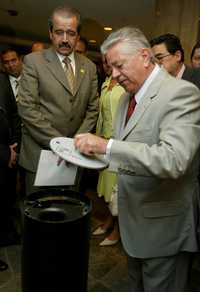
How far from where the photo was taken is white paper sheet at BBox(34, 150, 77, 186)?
152 cm

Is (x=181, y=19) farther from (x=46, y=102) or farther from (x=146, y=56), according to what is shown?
(x=146, y=56)

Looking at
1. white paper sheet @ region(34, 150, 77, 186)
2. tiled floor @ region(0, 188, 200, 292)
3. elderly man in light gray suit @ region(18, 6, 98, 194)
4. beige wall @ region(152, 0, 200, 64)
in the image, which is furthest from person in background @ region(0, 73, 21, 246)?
beige wall @ region(152, 0, 200, 64)

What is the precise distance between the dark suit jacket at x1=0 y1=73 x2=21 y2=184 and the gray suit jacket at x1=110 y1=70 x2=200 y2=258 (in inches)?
42.7

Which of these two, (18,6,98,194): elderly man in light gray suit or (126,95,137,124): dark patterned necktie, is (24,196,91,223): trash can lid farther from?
(18,6,98,194): elderly man in light gray suit

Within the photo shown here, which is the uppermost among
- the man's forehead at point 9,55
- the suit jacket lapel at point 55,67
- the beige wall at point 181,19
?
the beige wall at point 181,19

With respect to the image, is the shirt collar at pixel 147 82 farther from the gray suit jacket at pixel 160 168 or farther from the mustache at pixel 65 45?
the mustache at pixel 65 45

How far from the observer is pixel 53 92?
206 centimetres

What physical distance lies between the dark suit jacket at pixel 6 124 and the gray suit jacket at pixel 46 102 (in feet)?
0.65

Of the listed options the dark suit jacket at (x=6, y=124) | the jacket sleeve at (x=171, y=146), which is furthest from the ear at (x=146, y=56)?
the dark suit jacket at (x=6, y=124)

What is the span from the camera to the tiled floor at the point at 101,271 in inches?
87.7

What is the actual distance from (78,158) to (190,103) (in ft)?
1.47

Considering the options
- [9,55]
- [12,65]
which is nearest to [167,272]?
[12,65]

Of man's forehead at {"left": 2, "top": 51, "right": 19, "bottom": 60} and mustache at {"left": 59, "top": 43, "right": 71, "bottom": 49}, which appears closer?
mustache at {"left": 59, "top": 43, "right": 71, "bottom": 49}

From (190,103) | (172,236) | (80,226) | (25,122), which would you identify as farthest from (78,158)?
(25,122)
